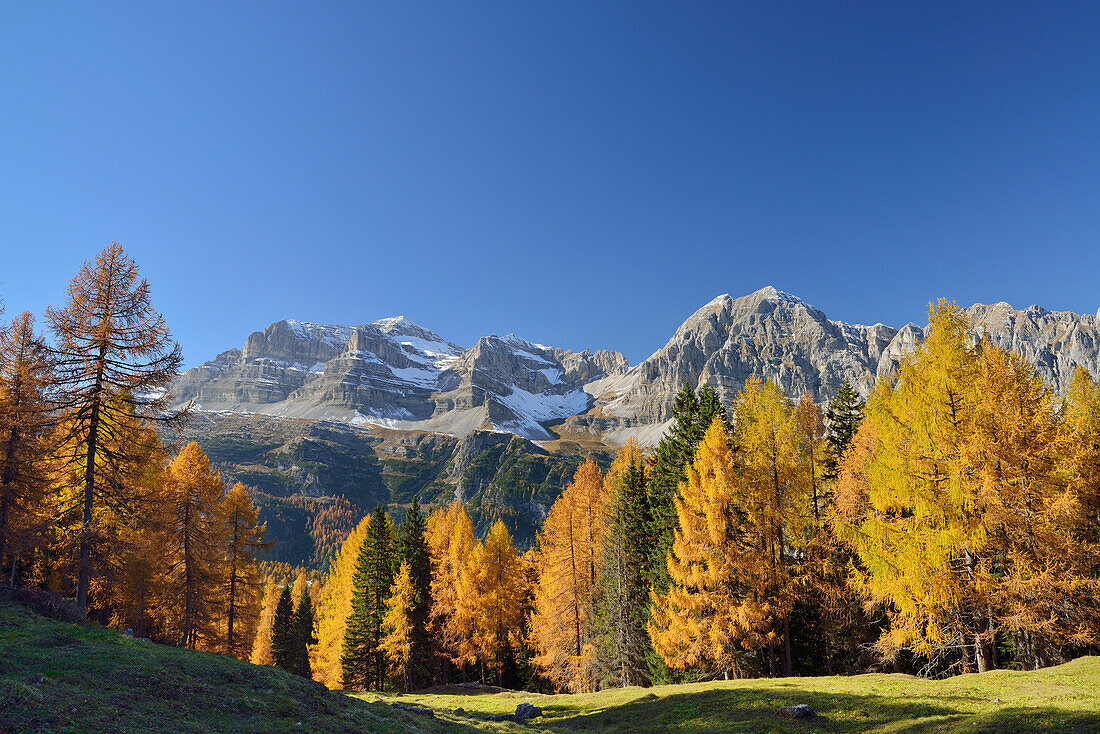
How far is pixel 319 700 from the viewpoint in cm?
1498

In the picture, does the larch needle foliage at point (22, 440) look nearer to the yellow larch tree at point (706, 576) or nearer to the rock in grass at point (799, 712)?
the yellow larch tree at point (706, 576)

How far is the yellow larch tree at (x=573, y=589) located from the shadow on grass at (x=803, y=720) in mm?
13423

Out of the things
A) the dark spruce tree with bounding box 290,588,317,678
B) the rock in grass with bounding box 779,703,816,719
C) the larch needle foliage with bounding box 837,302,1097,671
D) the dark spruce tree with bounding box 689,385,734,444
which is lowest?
the dark spruce tree with bounding box 290,588,317,678

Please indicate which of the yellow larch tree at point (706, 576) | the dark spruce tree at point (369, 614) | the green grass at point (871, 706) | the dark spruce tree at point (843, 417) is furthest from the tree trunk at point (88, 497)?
the dark spruce tree at point (843, 417)

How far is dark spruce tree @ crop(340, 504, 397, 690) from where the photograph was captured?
41.1 m

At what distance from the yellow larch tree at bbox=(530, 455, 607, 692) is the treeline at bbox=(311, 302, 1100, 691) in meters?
0.15

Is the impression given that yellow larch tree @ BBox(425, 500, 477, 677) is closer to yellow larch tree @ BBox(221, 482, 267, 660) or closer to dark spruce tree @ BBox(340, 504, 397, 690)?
dark spruce tree @ BBox(340, 504, 397, 690)

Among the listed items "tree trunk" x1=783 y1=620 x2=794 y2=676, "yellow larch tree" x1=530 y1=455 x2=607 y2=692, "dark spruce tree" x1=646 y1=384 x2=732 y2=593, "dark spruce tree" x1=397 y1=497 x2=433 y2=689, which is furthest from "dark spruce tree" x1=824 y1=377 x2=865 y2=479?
"dark spruce tree" x1=397 y1=497 x2=433 y2=689

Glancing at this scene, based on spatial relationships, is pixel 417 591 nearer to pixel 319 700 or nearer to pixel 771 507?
pixel 319 700

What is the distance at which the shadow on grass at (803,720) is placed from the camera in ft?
Answer: 38.5

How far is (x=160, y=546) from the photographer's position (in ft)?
104

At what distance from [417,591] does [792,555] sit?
28.5 meters

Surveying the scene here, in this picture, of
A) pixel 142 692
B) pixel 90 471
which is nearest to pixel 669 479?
pixel 142 692

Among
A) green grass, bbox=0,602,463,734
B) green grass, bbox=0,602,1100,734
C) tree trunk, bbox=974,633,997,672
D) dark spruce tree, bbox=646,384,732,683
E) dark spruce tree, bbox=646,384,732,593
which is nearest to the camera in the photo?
green grass, bbox=0,602,463,734
